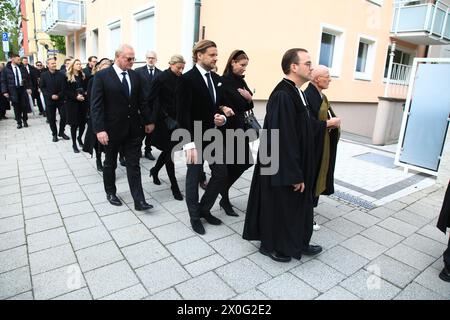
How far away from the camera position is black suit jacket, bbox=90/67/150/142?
388cm

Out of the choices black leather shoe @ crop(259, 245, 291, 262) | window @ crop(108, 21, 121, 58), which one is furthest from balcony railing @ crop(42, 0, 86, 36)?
black leather shoe @ crop(259, 245, 291, 262)

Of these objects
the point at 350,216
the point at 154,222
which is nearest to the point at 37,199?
the point at 154,222

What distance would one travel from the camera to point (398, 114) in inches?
371

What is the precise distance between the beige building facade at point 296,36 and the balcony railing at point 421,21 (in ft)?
0.15

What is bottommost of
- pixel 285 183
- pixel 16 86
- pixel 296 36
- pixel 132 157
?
pixel 132 157

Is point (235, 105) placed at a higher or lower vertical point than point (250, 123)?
higher

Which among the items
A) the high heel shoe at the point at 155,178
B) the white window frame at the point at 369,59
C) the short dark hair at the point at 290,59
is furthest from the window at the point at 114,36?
the short dark hair at the point at 290,59

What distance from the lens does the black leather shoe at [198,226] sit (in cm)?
365

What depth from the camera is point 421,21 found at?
13.5 m

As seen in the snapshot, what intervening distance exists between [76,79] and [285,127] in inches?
230

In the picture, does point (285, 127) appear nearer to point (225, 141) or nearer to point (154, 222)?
point (225, 141)

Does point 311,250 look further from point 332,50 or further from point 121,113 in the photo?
point 332,50

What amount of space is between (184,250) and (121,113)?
180 cm

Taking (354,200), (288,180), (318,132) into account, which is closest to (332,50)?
(354,200)
